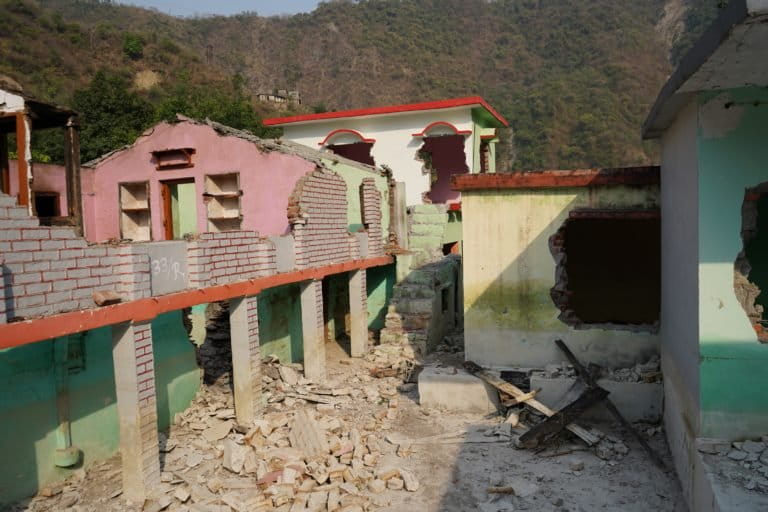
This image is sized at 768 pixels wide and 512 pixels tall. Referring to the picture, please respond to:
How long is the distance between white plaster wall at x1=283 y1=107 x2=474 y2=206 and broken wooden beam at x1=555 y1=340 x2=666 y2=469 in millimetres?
12262

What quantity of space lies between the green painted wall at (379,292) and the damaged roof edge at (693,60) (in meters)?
Answer: 8.88

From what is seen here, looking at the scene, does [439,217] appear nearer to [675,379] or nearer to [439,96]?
[675,379]

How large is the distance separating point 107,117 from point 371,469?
2499cm

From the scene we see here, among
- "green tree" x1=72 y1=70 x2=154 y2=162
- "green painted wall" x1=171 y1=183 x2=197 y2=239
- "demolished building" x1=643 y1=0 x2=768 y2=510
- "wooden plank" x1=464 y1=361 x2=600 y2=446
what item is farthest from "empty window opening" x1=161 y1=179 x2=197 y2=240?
"green tree" x1=72 y1=70 x2=154 y2=162

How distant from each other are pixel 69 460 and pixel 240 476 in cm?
207

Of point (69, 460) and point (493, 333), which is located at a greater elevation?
Result: point (493, 333)

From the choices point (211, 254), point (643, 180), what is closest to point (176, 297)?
point (211, 254)

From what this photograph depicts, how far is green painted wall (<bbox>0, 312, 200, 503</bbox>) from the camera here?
255 inches

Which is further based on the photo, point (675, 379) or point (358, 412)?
point (358, 412)

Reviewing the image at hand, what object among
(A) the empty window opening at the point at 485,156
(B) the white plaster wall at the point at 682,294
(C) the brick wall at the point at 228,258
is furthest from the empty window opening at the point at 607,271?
(A) the empty window opening at the point at 485,156

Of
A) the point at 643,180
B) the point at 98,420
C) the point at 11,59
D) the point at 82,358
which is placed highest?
the point at 11,59

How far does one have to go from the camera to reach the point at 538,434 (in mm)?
7949

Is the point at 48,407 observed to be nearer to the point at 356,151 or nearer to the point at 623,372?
the point at 623,372

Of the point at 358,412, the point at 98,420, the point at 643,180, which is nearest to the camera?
the point at 98,420
